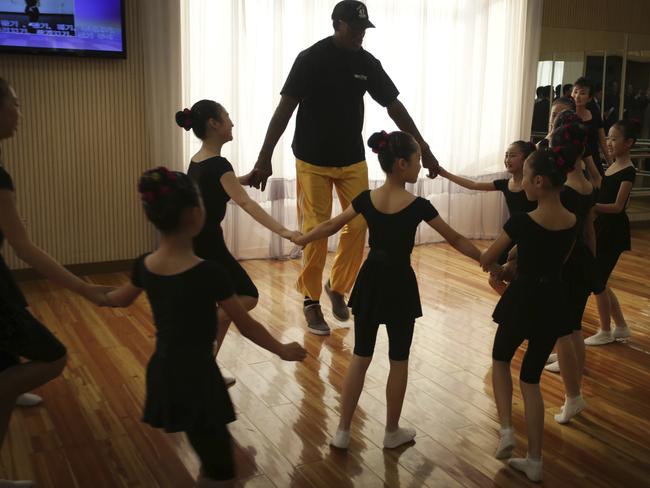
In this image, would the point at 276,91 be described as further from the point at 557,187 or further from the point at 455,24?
the point at 557,187

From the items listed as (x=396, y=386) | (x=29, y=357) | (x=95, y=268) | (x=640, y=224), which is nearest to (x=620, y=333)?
(x=396, y=386)

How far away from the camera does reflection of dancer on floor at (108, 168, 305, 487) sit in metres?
1.69

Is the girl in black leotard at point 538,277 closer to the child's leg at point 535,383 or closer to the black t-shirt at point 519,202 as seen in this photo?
the child's leg at point 535,383

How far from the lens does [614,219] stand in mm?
3715

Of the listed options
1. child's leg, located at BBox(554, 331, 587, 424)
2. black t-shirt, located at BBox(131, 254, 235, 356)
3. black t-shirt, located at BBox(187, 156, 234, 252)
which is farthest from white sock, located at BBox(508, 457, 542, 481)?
black t-shirt, located at BBox(187, 156, 234, 252)

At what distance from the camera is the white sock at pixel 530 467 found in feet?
7.61

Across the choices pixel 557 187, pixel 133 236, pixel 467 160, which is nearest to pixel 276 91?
pixel 133 236

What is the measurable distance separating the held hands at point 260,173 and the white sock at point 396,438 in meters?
1.54

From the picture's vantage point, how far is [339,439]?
2.51 m

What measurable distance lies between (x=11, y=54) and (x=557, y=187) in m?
3.83

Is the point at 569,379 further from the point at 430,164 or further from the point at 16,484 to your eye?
the point at 16,484

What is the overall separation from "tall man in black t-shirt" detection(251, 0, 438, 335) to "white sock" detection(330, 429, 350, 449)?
1340 millimetres

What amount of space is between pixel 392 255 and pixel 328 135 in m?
1.57

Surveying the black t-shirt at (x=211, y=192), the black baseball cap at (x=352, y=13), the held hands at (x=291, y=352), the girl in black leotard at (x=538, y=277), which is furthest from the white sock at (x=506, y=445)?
the black baseball cap at (x=352, y=13)
